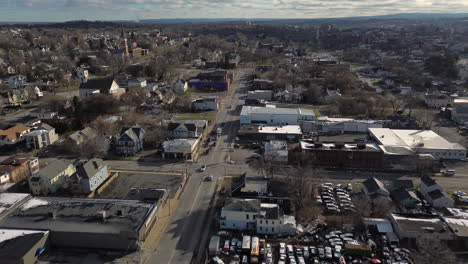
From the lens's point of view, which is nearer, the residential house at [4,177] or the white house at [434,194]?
the white house at [434,194]

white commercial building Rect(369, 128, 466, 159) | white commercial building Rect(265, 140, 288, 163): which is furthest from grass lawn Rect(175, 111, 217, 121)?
white commercial building Rect(369, 128, 466, 159)

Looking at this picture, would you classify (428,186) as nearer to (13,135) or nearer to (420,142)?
(420,142)

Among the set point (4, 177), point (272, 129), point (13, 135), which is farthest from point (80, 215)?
point (272, 129)

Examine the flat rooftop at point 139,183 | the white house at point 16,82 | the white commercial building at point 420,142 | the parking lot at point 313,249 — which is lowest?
the parking lot at point 313,249

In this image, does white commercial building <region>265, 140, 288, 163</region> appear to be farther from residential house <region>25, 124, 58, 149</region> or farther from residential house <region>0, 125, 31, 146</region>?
residential house <region>0, 125, 31, 146</region>

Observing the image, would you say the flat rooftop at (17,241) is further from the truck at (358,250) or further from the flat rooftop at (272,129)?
the flat rooftop at (272,129)

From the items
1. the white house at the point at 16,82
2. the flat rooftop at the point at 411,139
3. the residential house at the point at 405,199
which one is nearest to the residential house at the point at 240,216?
the residential house at the point at 405,199
